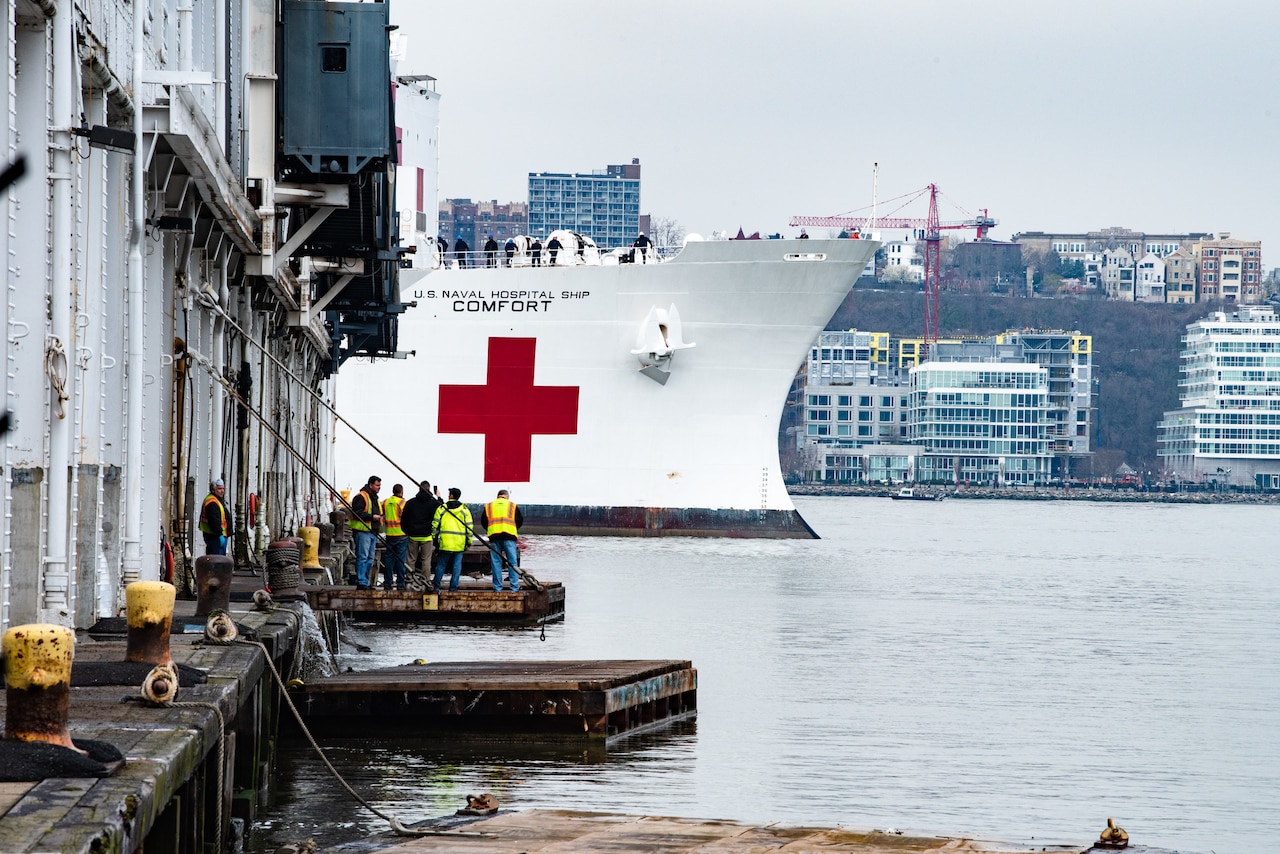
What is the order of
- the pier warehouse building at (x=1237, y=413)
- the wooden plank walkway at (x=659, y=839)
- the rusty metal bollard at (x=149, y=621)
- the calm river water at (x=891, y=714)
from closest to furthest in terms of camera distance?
1. the wooden plank walkway at (x=659, y=839)
2. the rusty metal bollard at (x=149, y=621)
3. the calm river water at (x=891, y=714)
4. the pier warehouse building at (x=1237, y=413)

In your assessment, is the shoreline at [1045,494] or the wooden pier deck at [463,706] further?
the shoreline at [1045,494]

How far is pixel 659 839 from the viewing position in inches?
207

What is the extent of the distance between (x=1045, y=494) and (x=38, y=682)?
117864 millimetres

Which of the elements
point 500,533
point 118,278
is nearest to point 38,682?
point 118,278

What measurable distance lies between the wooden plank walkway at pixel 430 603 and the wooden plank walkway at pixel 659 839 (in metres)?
6.10

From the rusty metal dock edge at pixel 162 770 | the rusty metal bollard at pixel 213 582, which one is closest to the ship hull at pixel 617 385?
the rusty metal bollard at pixel 213 582

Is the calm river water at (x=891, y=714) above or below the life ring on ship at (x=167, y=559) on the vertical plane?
below

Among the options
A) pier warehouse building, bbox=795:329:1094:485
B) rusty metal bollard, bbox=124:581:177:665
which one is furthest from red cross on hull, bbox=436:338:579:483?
pier warehouse building, bbox=795:329:1094:485

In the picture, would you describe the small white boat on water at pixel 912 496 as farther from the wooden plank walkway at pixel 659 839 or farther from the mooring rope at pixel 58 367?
the wooden plank walkway at pixel 659 839

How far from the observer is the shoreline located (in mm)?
118688

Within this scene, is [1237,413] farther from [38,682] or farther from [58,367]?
[38,682]

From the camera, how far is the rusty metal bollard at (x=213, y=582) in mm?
7789

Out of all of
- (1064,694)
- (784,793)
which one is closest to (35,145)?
(784,793)

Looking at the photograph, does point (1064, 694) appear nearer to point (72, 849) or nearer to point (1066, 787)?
point (1066, 787)
